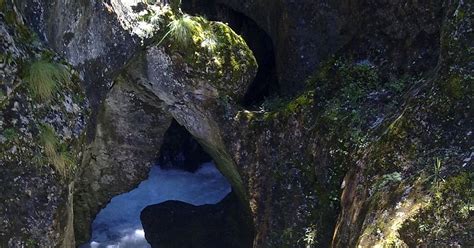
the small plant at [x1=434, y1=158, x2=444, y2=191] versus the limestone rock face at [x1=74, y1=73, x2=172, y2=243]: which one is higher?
the limestone rock face at [x1=74, y1=73, x2=172, y2=243]

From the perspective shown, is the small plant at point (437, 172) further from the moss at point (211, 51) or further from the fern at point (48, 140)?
the fern at point (48, 140)

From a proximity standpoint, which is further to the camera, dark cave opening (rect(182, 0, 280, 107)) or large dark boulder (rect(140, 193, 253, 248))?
dark cave opening (rect(182, 0, 280, 107))

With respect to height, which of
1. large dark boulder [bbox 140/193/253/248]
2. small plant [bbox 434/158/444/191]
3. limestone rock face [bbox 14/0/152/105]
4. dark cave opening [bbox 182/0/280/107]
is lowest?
small plant [bbox 434/158/444/191]

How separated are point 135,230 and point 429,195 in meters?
6.83

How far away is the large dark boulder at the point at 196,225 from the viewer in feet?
34.3

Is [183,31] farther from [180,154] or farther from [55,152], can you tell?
[180,154]

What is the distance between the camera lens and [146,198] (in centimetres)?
1180

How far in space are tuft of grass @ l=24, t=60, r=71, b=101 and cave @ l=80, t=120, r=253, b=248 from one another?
4719mm

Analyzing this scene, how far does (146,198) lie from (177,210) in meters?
0.78

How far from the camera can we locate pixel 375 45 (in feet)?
26.3

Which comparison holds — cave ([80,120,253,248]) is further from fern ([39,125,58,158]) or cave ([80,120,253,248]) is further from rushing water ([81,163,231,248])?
fern ([39,125,58,158])

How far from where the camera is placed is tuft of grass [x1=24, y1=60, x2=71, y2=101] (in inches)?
250

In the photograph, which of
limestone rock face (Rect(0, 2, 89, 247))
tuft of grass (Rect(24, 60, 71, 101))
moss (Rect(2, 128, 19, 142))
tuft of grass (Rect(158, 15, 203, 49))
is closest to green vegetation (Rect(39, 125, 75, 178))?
limestone rock face (Rect(0, 2, 89, 247))

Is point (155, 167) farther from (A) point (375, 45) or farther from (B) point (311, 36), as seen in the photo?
(A) point (375, 45)
